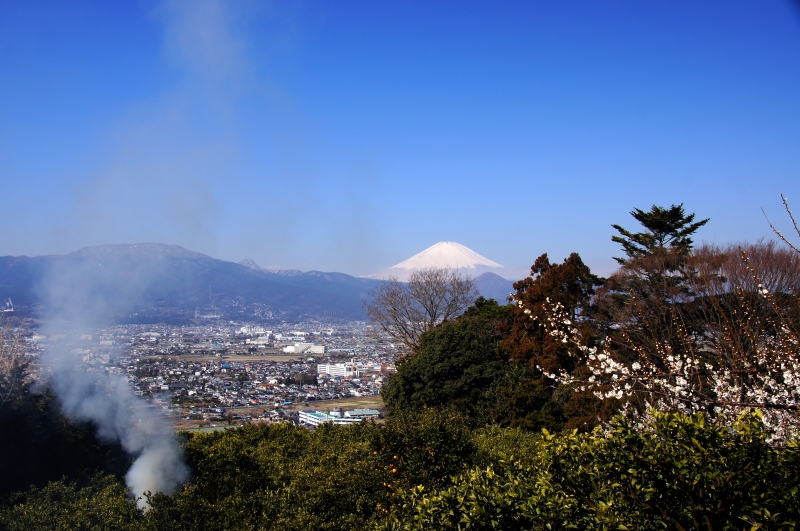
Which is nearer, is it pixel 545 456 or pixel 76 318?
pixel 545 456

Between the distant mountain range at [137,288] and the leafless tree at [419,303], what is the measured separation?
14.0 ft

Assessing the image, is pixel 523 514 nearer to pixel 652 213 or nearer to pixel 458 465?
pixel 458 465

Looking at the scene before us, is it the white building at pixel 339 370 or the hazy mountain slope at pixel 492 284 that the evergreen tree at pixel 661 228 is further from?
the hazy mountain slope at pixel 492 284

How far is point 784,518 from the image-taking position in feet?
11.1

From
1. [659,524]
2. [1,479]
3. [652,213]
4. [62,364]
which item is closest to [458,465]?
[659,524]

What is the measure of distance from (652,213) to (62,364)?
54.3ft

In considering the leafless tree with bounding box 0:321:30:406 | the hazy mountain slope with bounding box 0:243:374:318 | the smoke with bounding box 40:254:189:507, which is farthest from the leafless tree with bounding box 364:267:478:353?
the leafless tree with bounding box 0:321:30:406

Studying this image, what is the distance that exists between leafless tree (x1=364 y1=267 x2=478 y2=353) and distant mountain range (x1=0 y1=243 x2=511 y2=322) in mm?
4266

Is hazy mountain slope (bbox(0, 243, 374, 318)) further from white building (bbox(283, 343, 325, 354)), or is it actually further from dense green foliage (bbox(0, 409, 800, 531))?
white building (bbox(283, 343, 325, 354))

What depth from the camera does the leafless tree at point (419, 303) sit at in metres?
23.5

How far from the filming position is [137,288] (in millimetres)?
19500

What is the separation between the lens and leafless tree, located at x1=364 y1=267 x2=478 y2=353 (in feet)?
77.2

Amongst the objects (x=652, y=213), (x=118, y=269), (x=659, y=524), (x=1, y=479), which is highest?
(x=652, y=213)

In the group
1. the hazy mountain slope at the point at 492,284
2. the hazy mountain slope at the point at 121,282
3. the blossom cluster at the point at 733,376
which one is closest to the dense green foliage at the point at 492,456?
the blossom cluster at the point at 733,376
